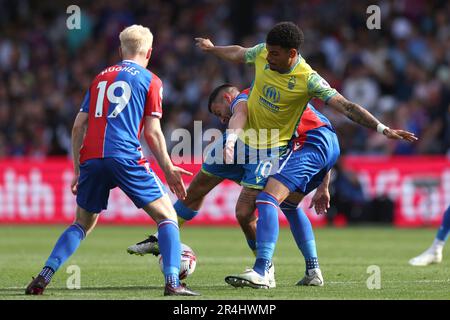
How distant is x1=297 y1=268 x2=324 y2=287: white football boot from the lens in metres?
9.55

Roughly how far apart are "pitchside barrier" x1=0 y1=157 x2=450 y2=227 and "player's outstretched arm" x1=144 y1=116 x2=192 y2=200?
1144 cm

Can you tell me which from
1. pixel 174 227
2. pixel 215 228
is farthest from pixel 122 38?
pixel 215 228

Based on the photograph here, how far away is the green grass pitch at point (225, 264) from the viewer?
8789 mm

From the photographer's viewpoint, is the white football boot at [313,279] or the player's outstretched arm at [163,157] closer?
the player's outstretched arm at [163,157]

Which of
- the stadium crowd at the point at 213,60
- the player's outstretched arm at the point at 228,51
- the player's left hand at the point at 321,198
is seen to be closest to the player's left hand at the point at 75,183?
the player's outstretched arm at the point at 228,51

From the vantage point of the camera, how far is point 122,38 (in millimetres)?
8562

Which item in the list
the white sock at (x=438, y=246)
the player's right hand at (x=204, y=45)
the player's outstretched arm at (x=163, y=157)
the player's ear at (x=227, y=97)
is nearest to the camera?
the player's outstretched arm at (x=163, y=157)

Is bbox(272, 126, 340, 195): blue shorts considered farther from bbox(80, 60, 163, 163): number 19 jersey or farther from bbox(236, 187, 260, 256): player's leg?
bbox(80, 60, 163, 163): number 19 jersey

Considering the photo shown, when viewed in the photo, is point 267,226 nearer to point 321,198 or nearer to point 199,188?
point 321,198

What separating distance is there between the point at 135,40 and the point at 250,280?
2.33 meters

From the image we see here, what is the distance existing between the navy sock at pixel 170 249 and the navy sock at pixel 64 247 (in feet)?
2.47

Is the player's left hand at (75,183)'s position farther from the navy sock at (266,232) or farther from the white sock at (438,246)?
the white sock at (438,246)

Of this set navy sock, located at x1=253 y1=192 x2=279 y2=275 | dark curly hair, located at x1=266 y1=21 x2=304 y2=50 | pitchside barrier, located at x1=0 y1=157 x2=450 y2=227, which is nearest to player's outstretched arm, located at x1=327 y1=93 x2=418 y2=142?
dark curly hair, located at x1=266 y1=21 x2=304 y2=50

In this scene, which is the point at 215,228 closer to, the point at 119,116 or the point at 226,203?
the point at 226,203
